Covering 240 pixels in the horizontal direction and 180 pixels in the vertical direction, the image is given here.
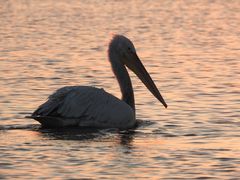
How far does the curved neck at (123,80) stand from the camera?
14.0 metres

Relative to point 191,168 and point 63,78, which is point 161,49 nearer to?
point 63,78

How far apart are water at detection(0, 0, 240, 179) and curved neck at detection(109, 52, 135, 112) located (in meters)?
0.32

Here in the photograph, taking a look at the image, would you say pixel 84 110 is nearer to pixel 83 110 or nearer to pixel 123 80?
pixel 83 110

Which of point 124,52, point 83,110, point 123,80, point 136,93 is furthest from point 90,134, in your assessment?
point 136,93

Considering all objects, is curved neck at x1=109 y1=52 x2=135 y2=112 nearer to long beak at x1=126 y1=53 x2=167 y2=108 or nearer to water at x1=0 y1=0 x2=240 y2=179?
long beak at x1=126 y1=53 x2=167 y2=108

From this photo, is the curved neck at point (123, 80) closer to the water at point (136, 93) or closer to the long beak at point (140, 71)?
the long beak at point (140, 71)

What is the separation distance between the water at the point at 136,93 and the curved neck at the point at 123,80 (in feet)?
1.04

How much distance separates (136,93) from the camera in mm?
16438

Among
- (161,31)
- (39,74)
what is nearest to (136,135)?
(39,74)

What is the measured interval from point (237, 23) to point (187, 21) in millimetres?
1690

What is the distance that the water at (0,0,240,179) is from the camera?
10828mm

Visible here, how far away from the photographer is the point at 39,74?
1834 cm

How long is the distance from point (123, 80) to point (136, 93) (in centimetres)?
221

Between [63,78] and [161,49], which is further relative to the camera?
[161,49]
